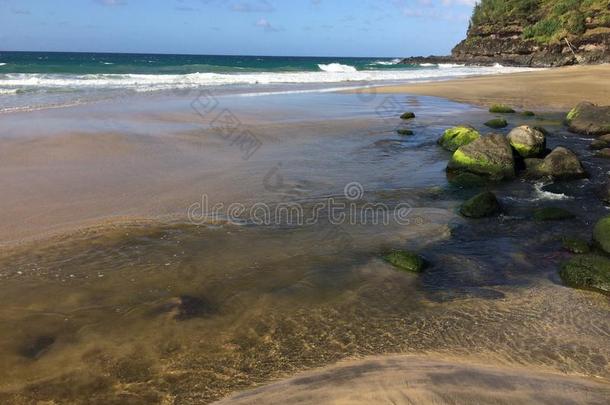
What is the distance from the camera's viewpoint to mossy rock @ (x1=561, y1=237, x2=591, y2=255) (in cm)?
675

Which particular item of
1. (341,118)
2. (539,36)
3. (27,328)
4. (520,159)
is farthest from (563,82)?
(539,36)

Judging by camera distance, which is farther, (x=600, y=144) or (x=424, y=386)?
(x=600, y=144)

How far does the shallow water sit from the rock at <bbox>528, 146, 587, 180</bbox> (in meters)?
1.36

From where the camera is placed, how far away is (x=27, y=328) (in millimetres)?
4656

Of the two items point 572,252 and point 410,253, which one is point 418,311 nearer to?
point 410,253

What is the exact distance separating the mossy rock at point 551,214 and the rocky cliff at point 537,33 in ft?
173

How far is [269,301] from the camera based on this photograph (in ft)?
17.3

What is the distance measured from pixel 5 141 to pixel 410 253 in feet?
35.0

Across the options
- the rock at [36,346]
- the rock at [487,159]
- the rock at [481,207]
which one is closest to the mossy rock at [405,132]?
the rock at [487,159]

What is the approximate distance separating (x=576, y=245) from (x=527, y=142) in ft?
16.6

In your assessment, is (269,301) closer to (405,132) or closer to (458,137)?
(458,137)

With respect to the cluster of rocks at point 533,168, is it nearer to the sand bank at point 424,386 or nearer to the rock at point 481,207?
the rock at point 481,207

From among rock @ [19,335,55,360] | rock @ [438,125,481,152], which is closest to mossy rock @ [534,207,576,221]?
rock @ [438,125,481,152]

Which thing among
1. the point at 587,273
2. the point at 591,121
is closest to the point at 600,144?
the point at 591,121
